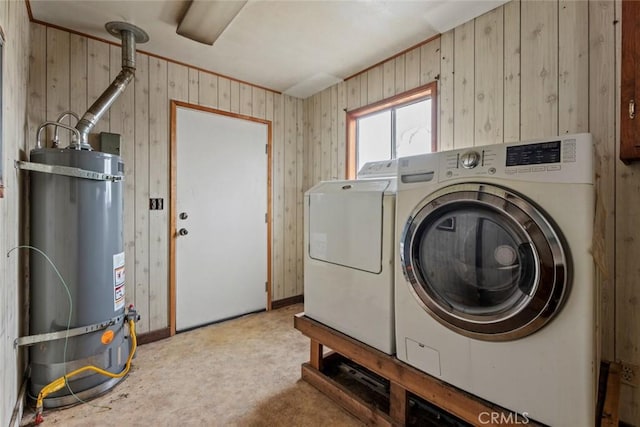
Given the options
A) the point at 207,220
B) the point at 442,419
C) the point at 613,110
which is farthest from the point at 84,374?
the point at 613,110

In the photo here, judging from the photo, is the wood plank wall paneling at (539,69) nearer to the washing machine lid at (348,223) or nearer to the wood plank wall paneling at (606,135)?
the wood plank wall paneling at (606,135)

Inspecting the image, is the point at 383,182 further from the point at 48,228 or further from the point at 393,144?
the point at 48,228

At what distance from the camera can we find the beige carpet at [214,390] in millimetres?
1594

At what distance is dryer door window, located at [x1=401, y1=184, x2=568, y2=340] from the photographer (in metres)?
1.00

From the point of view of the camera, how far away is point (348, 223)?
1641 millimetres

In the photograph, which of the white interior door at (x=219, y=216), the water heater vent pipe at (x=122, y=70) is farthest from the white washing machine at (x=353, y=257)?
the water heater vent pipe at (x=122, y=70)

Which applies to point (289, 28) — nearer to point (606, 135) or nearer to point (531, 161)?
point (531, 161)

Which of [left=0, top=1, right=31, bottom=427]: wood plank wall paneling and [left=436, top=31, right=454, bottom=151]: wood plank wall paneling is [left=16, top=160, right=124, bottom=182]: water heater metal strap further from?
[left=436, top=31, right=454, bottom=151]: wood plank wall paneling

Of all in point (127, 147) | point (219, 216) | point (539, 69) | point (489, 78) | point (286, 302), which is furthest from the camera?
point (286, 302)

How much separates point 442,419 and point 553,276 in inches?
38.7

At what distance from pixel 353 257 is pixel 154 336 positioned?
201cm

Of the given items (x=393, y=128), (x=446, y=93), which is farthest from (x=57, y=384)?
(x=446, y=93)

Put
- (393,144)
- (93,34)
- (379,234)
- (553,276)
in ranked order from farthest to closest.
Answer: (393,144), (93,34), (379,234), (553,276)

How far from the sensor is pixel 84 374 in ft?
5.82
